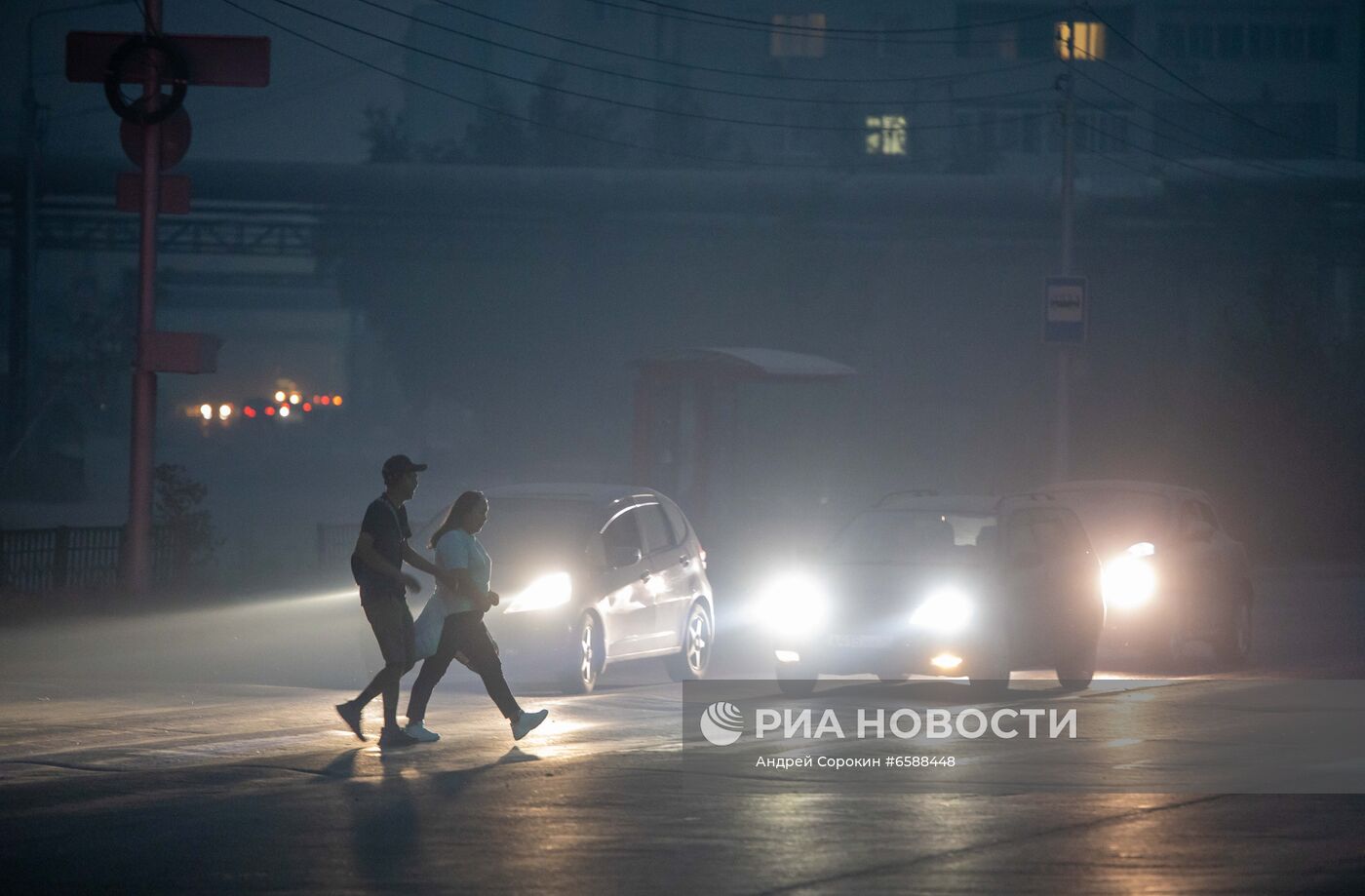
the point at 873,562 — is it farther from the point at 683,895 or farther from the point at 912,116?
the point at 912,116

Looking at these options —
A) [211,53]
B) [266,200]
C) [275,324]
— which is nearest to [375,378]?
[275,324]

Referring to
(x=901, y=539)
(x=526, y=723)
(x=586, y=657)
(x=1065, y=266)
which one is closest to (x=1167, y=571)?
(x=901, y=539)

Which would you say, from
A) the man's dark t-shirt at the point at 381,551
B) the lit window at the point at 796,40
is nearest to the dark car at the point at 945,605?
the man's dark t-shirt at the point at 381,551

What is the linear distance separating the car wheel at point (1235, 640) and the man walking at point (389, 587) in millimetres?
9926

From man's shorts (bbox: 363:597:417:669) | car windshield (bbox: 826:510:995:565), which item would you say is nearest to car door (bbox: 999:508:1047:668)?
car windshield (bbox: 826:510:995:565)

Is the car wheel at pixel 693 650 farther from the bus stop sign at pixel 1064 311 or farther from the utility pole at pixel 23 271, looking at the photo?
the utility pole at pixel 23 271

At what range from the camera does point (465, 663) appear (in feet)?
41.7

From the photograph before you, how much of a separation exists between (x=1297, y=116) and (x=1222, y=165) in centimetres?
3811

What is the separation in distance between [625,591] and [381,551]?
15.7 ft

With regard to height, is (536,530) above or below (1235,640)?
above

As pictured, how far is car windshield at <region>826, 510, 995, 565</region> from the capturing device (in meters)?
16.5

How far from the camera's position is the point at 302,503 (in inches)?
2191

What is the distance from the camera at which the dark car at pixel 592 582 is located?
16078 mm

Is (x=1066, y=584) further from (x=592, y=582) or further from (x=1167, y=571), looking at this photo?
(x=592, y=582)
